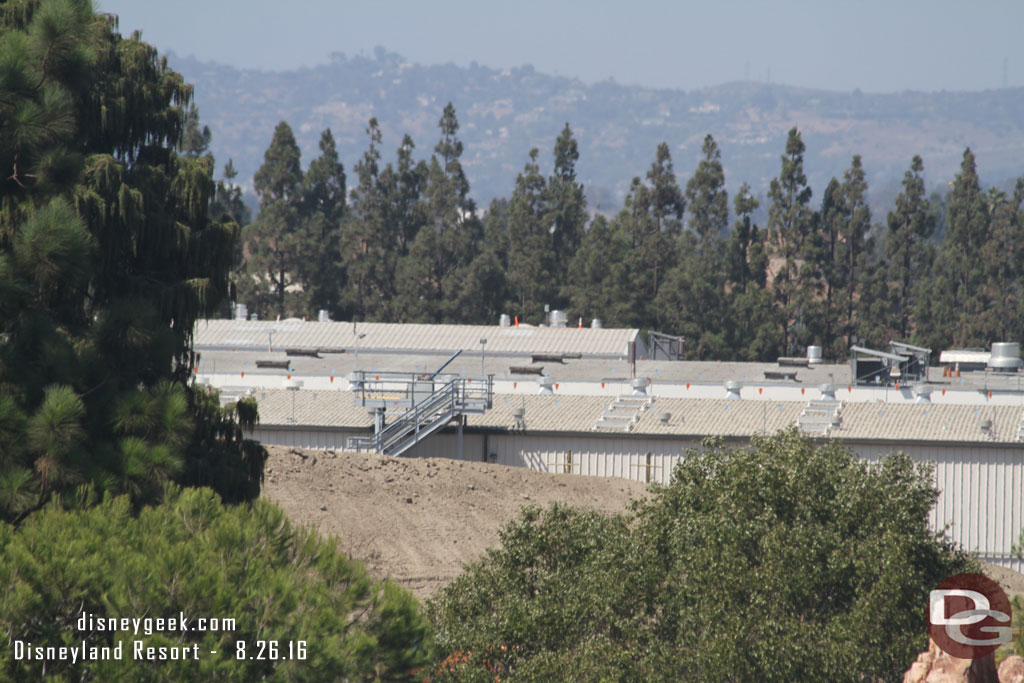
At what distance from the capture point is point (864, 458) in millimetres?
39938

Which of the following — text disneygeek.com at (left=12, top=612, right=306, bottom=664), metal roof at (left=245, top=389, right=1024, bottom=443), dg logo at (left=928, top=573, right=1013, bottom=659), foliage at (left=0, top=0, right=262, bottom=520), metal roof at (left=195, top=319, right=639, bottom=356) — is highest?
foliage at (left=0, top=0, right=262, bottom=520)

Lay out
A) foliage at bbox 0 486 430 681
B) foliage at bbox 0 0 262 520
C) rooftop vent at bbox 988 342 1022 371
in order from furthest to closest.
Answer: rooftop vent at bbox 988 342 1022 371, foliage at bbox 0 0 262 520, foliage at bbox 0 486 430 681

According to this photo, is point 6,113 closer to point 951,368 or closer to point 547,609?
point 547,609

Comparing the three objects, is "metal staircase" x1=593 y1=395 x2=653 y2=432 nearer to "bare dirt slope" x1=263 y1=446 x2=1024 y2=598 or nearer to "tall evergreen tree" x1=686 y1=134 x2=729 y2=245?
"bare dirt slope" x1=263 y1=446 x2=1024 y2=598

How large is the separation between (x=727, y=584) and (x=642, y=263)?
74.5 metres

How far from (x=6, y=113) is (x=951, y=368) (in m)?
54.8

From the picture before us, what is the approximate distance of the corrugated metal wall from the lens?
127 feet

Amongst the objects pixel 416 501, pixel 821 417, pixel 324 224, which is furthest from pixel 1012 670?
pixel 324 224

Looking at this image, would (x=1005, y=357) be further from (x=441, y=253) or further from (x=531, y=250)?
(x=441, y=253)

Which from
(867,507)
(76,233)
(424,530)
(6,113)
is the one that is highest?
(6,113)

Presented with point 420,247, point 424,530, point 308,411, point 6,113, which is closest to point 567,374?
point 308,411

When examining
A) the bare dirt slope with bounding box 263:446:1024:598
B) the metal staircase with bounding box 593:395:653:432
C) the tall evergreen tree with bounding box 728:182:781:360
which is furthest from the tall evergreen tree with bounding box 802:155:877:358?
the bare dirt slope with bounding box 263:446:1024:598

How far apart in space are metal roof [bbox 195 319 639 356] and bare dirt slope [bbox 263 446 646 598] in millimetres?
28763

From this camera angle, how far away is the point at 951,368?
214 feet
